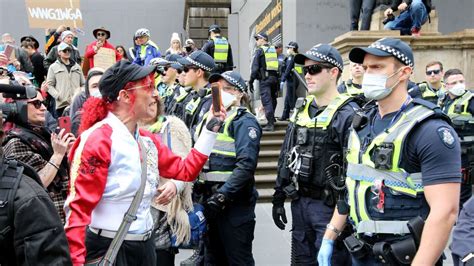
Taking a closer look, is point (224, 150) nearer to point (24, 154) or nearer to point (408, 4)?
point (24, 154)

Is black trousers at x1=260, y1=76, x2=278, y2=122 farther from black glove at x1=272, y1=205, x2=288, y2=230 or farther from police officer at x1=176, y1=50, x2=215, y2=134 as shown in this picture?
black glove at x1=272, y1=205, x2=288, y2=230

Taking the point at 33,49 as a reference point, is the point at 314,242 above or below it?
below

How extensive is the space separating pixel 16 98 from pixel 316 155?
221 centimetres

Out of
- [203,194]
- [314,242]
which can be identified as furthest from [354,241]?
[203,194]

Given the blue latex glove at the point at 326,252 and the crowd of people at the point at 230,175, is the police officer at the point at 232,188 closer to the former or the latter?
the crowd of people at the point at 230,175

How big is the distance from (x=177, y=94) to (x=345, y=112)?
437 centimetres

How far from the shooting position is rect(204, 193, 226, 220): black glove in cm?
411

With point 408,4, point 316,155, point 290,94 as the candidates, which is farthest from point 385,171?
point 290,94

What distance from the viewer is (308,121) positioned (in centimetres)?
389

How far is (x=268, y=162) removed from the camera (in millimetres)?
9719

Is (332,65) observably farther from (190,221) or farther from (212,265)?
(212,265)

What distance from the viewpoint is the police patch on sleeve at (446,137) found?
2410mm

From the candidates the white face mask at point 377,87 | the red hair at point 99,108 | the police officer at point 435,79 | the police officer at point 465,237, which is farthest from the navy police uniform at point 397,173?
the police officer at point 435,79

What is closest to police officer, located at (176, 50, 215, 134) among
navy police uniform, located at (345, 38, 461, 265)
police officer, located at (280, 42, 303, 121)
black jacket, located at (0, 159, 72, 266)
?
navy police uniform, located at (345, 38, 461, 265)
